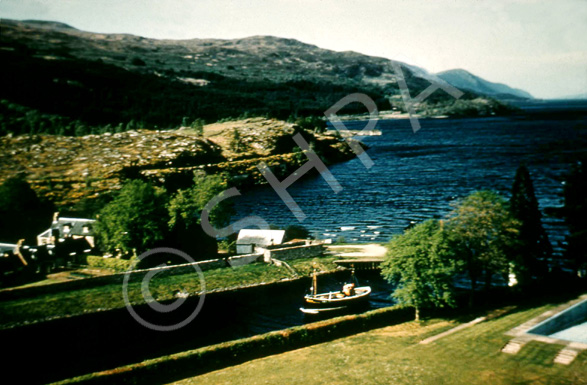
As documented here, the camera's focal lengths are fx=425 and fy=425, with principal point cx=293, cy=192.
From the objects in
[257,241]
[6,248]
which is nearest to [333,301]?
[257,241]

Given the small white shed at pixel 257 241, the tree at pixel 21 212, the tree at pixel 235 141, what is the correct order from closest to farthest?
the small white shed at pixel 257 241 → the tree at pixel 21 212 → the tree at pixel 235 141

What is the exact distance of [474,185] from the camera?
93.3 metres

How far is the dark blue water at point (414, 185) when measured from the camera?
72.3 metres

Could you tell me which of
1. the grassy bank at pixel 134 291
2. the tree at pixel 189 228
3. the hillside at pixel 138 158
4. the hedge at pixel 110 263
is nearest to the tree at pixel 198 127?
the hillside at pixel 138 158

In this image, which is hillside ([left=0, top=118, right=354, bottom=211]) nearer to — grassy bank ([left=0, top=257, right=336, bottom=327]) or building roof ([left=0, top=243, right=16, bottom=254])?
building roof ([left=0, top=243, right=16, bottom=254])

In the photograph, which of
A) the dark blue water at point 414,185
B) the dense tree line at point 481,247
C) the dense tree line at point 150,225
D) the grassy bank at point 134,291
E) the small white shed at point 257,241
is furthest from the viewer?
the dark blue water at point 414,185

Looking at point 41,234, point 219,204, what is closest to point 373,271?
point 219,204

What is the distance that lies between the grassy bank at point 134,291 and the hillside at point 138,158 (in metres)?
35.3

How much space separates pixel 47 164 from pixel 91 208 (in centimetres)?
4442

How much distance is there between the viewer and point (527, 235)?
36688 mm

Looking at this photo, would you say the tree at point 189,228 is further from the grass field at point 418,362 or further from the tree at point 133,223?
the grass field at point 418,362

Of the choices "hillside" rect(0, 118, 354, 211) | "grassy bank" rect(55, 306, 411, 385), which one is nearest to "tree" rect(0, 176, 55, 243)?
"hillside" rect(0, 118, 354, 211)

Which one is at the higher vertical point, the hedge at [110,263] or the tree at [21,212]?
the tree at [21,212]

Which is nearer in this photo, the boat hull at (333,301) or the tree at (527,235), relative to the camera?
the tree at (527,235)
